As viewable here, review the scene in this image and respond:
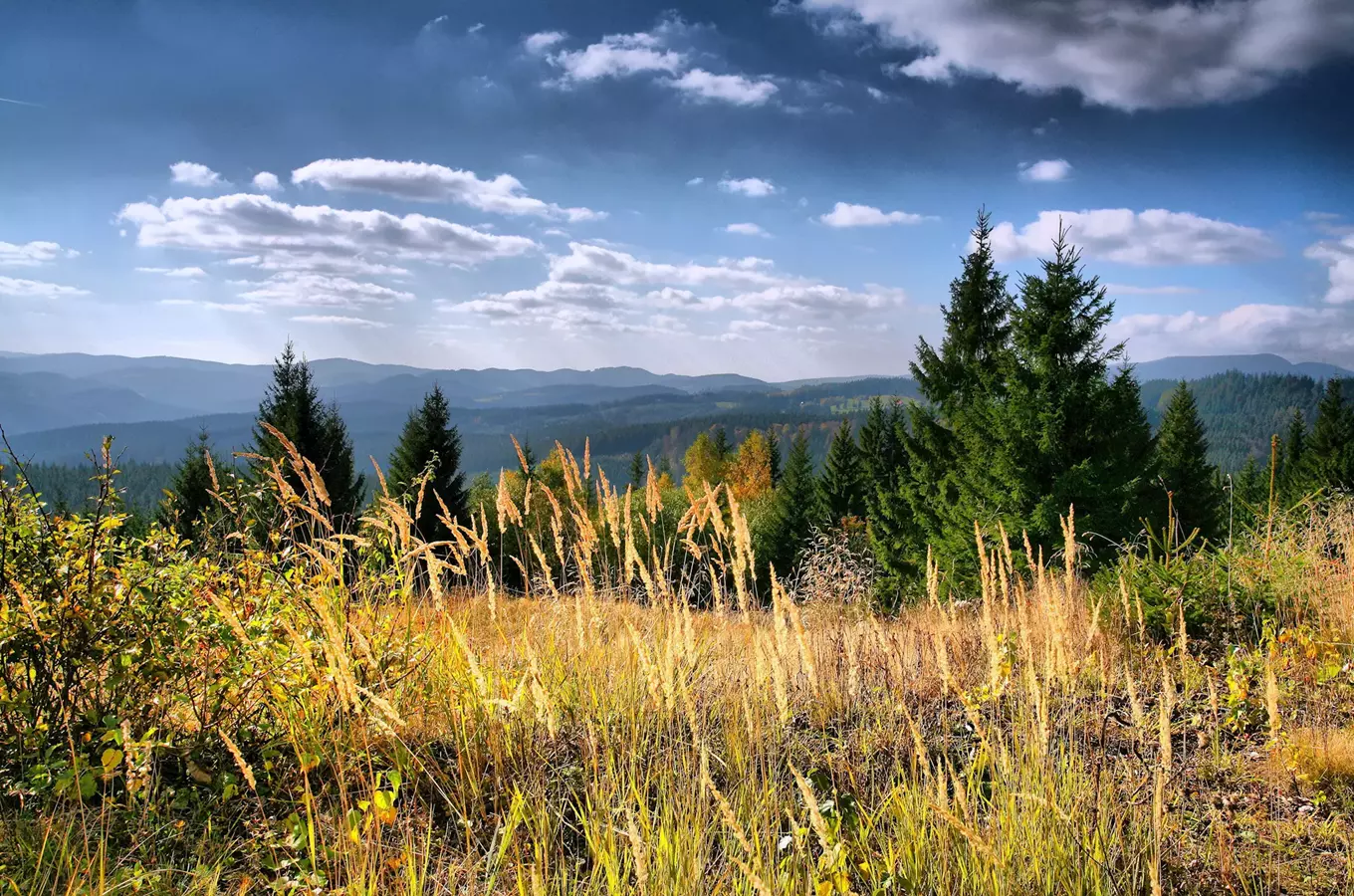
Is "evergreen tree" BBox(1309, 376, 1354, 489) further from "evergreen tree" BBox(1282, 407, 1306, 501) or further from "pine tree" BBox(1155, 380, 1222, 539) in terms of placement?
"pine tree" BBox(1155, 380, 1222, 539)

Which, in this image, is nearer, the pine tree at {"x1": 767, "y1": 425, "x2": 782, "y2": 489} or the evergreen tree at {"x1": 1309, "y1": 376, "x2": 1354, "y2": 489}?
the evergreen tree at {"x1": 1309, "y1": 376, "x2": 1354, "y2": 489}

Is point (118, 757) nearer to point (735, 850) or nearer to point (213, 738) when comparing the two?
point (213, 738)

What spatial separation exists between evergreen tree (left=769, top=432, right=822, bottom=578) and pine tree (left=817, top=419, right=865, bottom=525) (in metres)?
0.79

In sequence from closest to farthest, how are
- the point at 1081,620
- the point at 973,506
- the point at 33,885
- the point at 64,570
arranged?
the point at 33,885
the point at 64,570
the point at 1081,620
the point at 973,506

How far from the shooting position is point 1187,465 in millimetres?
33625

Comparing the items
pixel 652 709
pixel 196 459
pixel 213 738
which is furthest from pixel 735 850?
pixel 196 459

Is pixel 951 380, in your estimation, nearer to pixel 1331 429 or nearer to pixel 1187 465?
pixel 1187 465

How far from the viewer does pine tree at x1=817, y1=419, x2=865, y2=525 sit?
40.4 meters

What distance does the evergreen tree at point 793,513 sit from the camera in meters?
37.9

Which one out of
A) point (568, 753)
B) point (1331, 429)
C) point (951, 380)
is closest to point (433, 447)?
point (951, 380)

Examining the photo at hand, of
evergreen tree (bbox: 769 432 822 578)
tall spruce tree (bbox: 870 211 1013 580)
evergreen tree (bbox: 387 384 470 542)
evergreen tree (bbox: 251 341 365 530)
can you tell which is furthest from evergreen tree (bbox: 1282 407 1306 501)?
evergreen tree (bbox: 251 341 365 530)

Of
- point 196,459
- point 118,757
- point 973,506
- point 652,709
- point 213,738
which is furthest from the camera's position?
point 196,459

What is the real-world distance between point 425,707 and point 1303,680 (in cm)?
459

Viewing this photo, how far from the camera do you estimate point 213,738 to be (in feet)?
9.77
